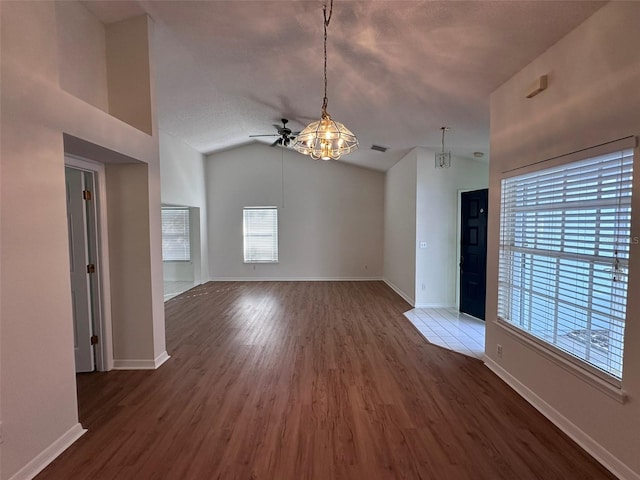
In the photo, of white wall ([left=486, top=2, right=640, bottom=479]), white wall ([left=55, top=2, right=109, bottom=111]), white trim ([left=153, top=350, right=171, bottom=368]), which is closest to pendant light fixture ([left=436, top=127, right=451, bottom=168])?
white wall ([left=486, top=2, right=640, bottom=479])

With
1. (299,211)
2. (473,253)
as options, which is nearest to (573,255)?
(473,253)

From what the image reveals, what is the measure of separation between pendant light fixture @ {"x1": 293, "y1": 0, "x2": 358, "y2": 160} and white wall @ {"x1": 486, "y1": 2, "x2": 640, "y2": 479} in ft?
5.03

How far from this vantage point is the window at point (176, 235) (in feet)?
26.3

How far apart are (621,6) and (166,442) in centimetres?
404

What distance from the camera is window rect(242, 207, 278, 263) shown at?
8.65 metres

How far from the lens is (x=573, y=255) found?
2.30 m

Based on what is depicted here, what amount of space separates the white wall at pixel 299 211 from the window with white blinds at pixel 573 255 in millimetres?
5601

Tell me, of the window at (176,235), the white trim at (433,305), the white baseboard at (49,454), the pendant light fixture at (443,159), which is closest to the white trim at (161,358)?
the white baseboard at (49,454)

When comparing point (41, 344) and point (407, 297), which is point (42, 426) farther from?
point (407, 297)

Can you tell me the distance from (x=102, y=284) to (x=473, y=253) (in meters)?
5.17

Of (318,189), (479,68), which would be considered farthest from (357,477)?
(318,189)

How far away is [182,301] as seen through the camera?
6414mm

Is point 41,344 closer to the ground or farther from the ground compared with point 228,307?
farther from the ground

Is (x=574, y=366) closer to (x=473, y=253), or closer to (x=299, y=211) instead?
(x=473, y=253)
